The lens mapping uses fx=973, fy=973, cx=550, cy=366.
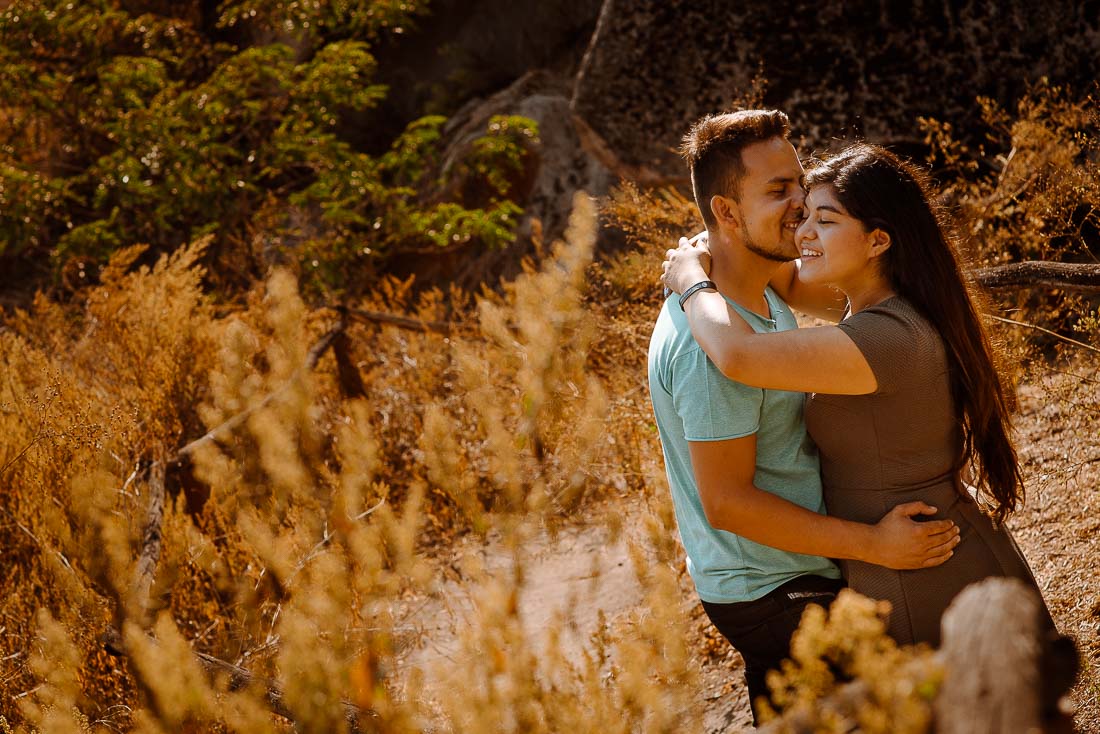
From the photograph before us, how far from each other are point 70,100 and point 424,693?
775cm

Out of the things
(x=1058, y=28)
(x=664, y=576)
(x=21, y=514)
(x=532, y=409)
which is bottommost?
(x=21, y=514)

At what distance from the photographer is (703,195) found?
2238mm

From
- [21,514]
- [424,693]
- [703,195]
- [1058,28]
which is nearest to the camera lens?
[703,195]

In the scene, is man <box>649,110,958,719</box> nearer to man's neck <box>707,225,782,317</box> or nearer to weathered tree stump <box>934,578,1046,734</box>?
man's neck <box>707,225,782,317</box>

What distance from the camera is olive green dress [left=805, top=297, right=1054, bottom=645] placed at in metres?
1.84

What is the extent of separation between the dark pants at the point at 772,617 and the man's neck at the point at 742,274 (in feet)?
2.02

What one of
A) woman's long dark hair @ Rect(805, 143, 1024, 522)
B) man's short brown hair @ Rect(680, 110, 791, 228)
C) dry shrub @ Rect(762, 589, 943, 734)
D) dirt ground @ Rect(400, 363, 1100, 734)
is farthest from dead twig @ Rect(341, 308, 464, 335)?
→ dry shrub @ Rect(762, 589, 943, 734)

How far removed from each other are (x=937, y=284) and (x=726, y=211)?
0.50 metres

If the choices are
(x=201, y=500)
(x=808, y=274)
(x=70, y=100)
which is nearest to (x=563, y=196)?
(x=201, y=500)

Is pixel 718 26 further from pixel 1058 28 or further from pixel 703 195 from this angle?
pixel 703 195

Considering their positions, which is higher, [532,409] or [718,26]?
[718,26]

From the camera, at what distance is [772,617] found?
6.45 ft

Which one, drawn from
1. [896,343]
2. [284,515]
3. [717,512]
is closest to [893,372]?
[896,343]

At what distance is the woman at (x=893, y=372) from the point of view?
182 centimetres
